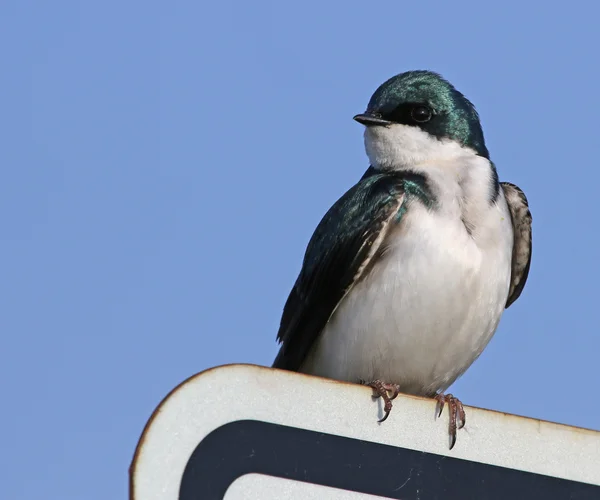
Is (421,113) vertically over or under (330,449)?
over

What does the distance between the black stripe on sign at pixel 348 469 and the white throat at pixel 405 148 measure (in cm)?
179

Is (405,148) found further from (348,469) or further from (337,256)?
(348,469)

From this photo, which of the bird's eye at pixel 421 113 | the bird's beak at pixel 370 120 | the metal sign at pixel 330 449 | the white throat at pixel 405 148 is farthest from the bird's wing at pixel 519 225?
the metal sign at pixel 330 449

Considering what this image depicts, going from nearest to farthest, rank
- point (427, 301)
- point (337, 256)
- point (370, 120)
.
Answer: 1. point (427, 301)
2. point (337, 256)
3. point (370, 120)

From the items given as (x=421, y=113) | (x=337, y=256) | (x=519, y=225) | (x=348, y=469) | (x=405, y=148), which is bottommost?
(x=348, y=469)

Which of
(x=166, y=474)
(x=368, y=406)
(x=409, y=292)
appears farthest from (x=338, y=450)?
(x=409, y=292)

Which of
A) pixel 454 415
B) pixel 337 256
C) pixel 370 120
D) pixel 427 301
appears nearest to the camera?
pixel 454 415

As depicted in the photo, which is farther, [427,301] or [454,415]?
[427,301]

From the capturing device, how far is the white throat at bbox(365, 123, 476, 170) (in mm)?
3273

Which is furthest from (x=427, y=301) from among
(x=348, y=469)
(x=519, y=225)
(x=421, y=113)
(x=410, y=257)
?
(x=348, y=469)

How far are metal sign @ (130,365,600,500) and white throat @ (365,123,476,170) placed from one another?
1.74m

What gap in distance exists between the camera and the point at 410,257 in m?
2.88

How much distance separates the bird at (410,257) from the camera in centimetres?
289

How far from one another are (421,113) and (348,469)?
2045 millimetres
